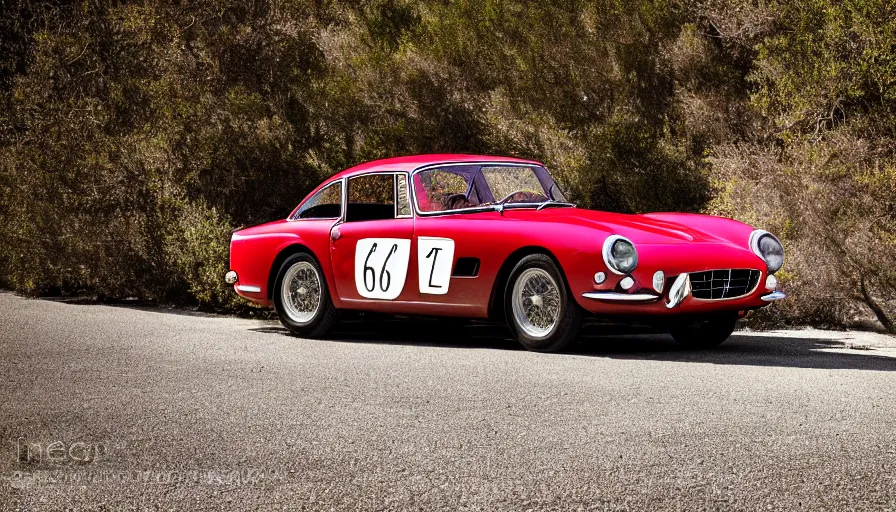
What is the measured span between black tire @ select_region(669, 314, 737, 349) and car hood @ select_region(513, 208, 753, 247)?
2.40 ft

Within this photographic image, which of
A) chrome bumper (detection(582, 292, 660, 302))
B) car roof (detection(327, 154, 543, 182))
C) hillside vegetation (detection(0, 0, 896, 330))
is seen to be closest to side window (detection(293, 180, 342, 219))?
car roof (detection(327, 154, 543, 182))

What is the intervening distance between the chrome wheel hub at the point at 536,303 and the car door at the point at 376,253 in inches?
41.9

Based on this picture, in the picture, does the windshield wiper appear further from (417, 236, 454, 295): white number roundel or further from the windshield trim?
(417, 236, 454, 295): white number roundel

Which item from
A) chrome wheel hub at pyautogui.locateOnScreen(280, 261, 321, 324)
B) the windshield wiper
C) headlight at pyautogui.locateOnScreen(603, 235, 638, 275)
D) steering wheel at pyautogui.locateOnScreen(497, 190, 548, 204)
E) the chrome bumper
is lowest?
chrome wheel hub at pyautogui.locateOnScreen(280, 261, 321, 324)

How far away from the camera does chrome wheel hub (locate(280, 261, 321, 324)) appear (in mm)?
10281

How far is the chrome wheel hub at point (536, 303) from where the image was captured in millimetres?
8516

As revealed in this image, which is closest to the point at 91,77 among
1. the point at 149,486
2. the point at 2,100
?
the point at 2,100

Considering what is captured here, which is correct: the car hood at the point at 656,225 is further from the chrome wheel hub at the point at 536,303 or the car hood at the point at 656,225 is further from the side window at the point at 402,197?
the side window at the point at 402,197

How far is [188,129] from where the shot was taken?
14484 millimetres

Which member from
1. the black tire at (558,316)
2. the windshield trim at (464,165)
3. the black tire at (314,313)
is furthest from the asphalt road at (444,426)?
the windshield trim at (464,165)

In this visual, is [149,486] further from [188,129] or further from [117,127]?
[117,127]

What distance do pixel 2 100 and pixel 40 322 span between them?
6.58 metres

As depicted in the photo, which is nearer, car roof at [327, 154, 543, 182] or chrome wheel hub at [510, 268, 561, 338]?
chrome wheel hub at [510, 268, 561, 338]

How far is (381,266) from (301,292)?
1.15 metres
